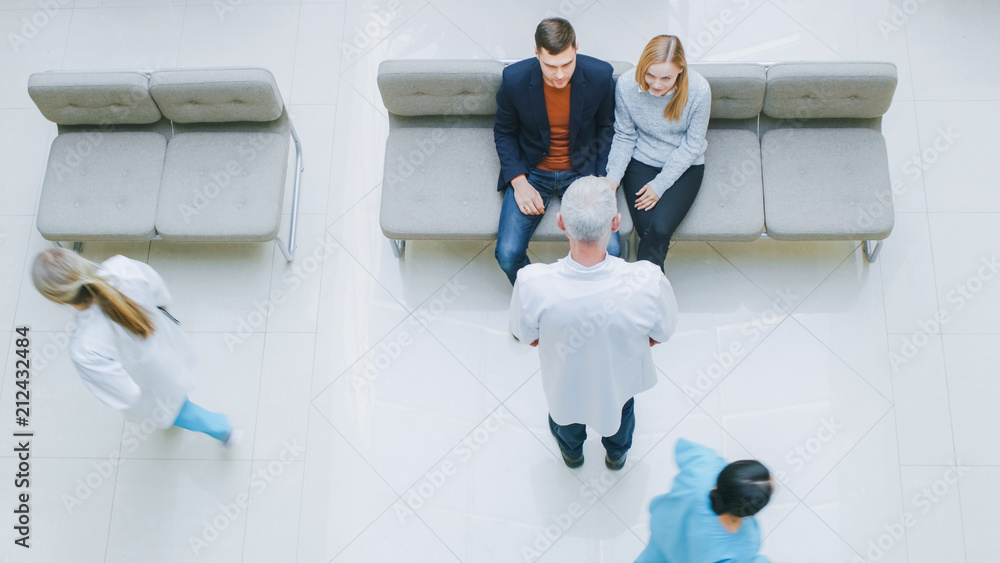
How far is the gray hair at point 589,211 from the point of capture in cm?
230

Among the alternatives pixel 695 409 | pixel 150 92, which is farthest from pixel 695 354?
pixel 150 92

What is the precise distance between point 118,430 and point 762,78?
338 centimetres

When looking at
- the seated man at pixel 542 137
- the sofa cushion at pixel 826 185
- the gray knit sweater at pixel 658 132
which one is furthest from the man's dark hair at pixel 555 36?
the sofa cushion at pixel 826 185

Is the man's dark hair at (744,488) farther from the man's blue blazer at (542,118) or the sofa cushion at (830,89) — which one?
the sofa cushion at (830,89)

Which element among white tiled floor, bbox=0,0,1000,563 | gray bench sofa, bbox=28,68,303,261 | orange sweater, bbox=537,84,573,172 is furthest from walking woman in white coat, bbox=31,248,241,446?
orange sweater, bbox=537,84,573,172

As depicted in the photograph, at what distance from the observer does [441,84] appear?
11.5 ft

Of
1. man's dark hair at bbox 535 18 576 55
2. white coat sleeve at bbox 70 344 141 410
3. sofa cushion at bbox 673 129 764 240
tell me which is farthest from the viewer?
sofa cushion at bbox 673 129 764 240

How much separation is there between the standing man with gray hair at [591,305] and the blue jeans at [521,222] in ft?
2.70

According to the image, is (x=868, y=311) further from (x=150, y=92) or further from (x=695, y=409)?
(x=150, y=92)

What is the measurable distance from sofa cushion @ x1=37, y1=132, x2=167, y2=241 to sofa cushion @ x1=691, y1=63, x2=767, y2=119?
8.55ft

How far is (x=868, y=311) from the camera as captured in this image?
3.66 m

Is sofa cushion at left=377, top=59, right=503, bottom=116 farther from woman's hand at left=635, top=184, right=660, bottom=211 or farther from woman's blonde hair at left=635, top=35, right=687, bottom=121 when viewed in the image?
woman's hand at left=635, top=184, right=660, bottom=211

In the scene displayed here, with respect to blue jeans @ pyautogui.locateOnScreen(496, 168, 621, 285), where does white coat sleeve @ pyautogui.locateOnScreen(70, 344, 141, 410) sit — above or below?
below

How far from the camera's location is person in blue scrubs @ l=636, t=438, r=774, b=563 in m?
2.06
